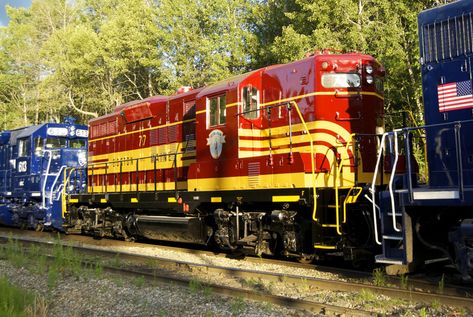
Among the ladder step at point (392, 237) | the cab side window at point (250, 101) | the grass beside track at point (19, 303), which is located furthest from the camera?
the cab side window at point (250, 101)

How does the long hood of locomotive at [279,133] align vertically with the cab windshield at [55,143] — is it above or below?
→ below

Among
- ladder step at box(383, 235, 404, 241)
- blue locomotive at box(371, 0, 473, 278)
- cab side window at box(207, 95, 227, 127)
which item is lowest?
ladder step at box(383, 235, 404, 241)

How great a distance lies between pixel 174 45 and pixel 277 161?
18090 mm

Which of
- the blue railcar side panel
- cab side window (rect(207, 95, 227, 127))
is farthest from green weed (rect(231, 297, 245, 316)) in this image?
cab side window (rect(207, 95, 227, 127))

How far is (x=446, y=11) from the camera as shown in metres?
6.32

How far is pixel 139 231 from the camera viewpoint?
40.0 feet

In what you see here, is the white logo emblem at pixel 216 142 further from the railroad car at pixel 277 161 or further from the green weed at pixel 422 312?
the green weed at pixel 422 312

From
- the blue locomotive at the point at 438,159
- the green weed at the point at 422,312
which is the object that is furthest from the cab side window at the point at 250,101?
the green weed at the point at 422,312

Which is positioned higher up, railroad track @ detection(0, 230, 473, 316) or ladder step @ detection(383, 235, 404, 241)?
ladder step @ detection(383, 235, 404, 241)

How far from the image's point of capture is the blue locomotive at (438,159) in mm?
5793

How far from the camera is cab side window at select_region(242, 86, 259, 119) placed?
365 inches

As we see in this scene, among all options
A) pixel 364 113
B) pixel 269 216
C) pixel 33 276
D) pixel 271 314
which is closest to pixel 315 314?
pixel 271 314

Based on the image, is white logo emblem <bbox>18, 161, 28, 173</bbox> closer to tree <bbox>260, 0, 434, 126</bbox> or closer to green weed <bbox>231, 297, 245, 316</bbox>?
tree <bbox>260, 0, 434, 126</bbox>

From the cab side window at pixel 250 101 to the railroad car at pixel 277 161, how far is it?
2cm
